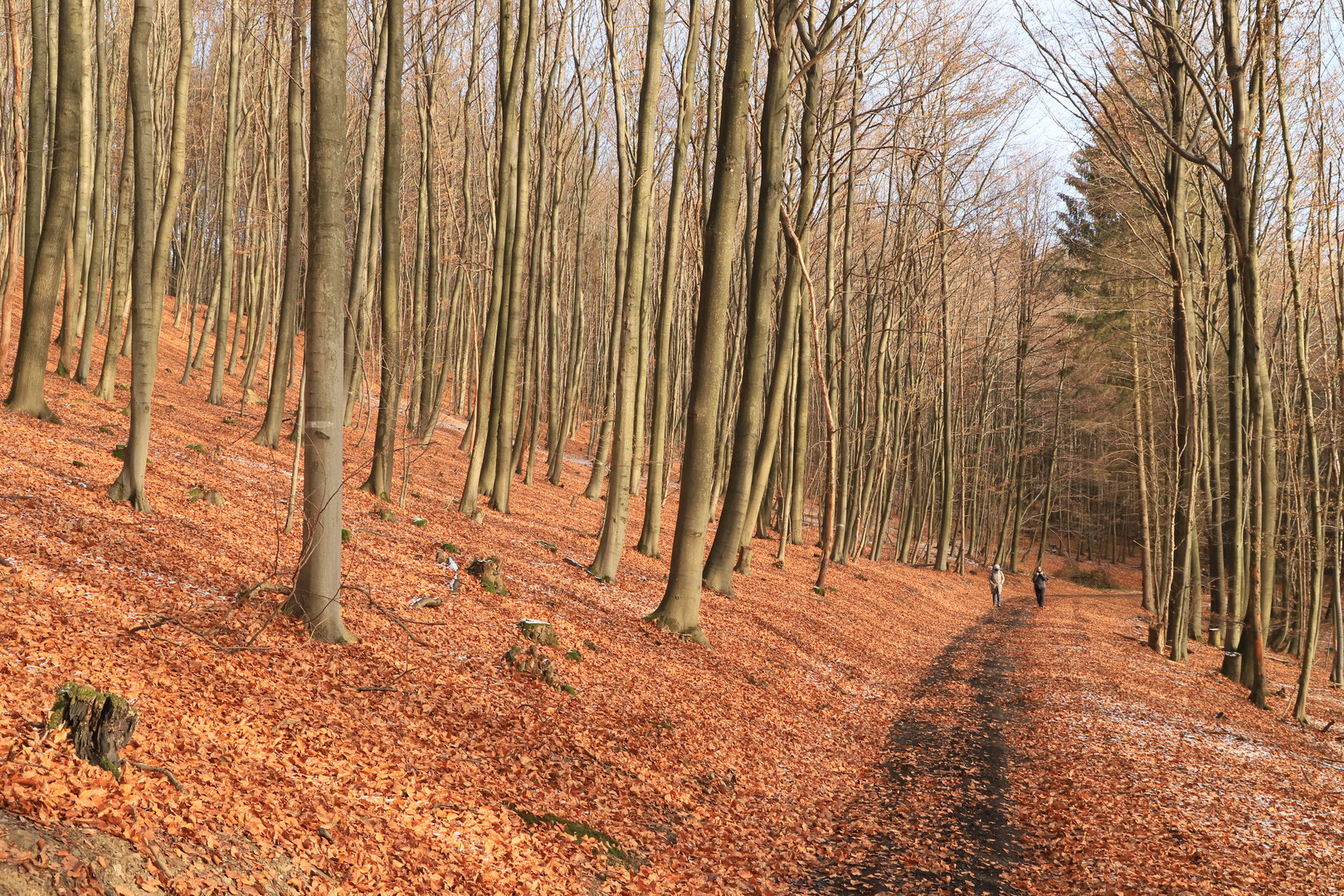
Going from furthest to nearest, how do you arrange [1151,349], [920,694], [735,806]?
[1151,349]
[920,694]
[735,806]

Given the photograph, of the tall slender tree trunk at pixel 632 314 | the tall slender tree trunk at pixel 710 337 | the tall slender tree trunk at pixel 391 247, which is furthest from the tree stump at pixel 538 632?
the tall slender tree trunk at pixel 391 247

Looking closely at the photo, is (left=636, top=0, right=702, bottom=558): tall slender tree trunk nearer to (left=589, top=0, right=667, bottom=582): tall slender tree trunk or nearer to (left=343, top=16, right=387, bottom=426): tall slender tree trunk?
(left=589, top=0, right=667, bottom=582): tall slender tree trunk

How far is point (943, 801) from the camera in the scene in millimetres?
6855

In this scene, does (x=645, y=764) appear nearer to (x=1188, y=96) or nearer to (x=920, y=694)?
(x=920, y=694)

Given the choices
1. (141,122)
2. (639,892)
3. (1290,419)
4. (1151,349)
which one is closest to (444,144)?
(141,122)

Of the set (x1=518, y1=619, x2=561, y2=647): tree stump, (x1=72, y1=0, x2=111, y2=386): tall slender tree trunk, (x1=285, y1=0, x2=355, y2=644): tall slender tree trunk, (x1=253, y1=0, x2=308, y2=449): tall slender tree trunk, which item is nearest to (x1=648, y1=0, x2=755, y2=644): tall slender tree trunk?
(x1=518, y1=619, x2=561, y2=647): tree stump

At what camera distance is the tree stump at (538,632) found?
7.83 meters

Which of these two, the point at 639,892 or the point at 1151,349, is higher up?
the point at 1151,349

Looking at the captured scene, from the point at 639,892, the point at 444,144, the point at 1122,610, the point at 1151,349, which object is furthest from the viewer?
the point at 1122,610

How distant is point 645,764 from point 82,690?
3913mm

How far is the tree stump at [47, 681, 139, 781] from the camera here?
3.42m

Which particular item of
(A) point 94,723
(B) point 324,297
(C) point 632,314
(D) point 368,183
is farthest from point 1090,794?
(D) point 368,183

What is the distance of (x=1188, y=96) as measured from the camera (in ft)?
47.9

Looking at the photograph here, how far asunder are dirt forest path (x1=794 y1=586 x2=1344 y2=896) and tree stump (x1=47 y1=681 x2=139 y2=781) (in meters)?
3.93
